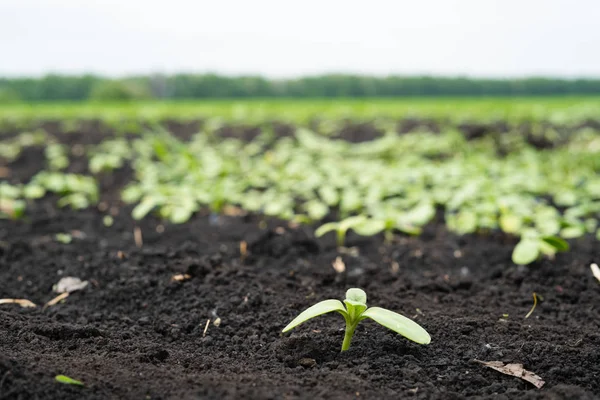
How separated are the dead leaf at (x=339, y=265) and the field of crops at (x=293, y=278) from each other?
22 millimetres

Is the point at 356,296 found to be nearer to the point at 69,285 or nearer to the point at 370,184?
the point at 69,285

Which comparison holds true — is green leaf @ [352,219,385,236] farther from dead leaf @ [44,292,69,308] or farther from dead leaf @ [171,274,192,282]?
dead leaf @ [44,292,69,308]

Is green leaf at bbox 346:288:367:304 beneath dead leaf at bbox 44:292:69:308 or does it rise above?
above

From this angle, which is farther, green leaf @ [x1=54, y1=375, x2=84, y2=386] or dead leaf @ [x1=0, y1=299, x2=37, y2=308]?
dead leaf @ [x1=0, y1=299, x2=37, y2=308]

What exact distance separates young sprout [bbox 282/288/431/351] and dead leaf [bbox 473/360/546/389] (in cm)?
27

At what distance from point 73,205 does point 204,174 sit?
3.00 feet

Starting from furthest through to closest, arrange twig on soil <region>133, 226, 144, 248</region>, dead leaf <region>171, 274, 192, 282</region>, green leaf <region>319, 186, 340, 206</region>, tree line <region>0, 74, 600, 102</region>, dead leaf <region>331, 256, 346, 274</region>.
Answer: tree line <region>0, 74, 600, 102</region>
green leaf <region>319, 186, 340, 206</region>
twig on soil <region>133, 226, 144, 248</region>
dead leaf <region>331, 256, 346, 274</region>
dead leaf <region>171, 274, 192, 282</region>

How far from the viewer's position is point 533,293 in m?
2.16

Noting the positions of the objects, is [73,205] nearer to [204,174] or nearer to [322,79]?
[204,174]

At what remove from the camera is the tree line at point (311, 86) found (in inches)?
1481

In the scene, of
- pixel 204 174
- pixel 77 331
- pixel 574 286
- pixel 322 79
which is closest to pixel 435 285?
pixel 574 286

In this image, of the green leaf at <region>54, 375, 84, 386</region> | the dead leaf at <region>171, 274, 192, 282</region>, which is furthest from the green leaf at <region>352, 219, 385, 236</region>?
the green leaf at <region>54, 375, 84, 386</region>

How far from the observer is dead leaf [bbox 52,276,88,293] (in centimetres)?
226

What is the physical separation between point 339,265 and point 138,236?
44.7 inches
